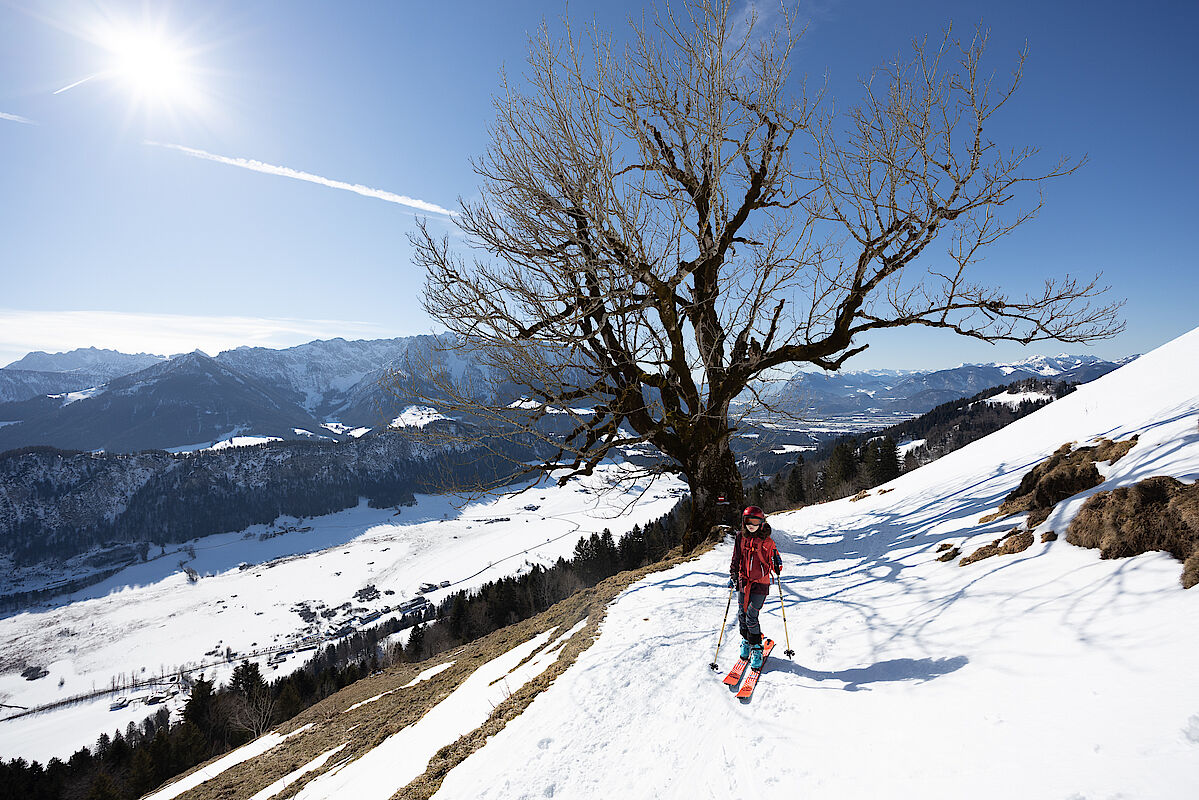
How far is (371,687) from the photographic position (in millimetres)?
→ 15555

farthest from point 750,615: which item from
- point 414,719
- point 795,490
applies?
point 795,490

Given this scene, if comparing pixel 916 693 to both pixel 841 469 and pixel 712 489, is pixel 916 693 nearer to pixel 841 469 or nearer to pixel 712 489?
pixel 712 489

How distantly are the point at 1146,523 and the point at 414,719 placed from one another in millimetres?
10367

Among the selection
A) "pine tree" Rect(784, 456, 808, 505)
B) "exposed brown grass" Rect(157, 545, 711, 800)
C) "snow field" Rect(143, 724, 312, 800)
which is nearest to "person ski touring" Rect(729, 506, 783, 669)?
"exposed brown grass" Rect(157, 545, 711, 800)

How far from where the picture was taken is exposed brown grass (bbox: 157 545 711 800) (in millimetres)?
5570

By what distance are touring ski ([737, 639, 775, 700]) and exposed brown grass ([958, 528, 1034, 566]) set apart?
340 centimetres

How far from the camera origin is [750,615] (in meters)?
5.86

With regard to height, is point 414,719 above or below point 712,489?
below

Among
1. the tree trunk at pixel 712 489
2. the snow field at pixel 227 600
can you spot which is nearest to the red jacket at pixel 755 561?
the tree trunk at pixel 712 489

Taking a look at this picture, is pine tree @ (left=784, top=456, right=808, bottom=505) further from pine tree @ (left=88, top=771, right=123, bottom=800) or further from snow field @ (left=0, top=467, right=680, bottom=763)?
pine tree @ (left=88, top=771, right=123, bottom=800)

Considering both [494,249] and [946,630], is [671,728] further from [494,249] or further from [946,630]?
[494,249]

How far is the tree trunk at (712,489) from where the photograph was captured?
10.7 m

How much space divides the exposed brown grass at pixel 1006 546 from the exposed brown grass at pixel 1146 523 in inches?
24.4

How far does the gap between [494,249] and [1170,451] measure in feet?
33.5
